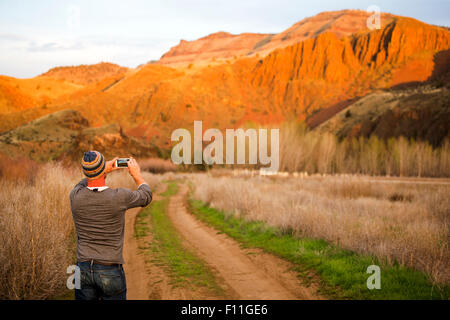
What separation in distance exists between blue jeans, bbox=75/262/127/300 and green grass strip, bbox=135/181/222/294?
8.88ft

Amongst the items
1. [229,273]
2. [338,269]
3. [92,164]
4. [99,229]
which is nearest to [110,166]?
[92,164]

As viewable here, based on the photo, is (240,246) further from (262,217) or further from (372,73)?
(372,73)

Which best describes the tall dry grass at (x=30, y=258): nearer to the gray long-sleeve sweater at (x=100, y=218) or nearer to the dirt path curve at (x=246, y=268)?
the gray long-sleeve sweater at (x=100, y=218)

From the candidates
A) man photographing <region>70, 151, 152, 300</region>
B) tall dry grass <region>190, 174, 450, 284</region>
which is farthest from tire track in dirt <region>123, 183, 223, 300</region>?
tall dry grass <region>190, 174, 450, 284</region>

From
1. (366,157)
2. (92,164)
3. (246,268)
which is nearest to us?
(92,164)

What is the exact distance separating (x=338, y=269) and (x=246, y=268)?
1858 millimetres

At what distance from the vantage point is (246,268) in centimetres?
748

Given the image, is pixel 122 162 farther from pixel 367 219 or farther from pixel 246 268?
pixel 367 219

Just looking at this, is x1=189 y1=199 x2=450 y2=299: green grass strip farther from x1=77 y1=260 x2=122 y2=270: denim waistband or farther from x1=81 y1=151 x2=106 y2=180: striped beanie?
x1=81 y1=151 x2=106 y2=180: striped beanie

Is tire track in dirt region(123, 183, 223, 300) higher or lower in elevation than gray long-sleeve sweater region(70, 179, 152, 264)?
lower

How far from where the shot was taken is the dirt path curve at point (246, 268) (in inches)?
236

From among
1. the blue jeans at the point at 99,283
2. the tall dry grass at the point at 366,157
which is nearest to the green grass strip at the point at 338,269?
the blue jeans at the point at 99,283

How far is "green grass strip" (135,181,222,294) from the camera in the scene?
6561 mm
